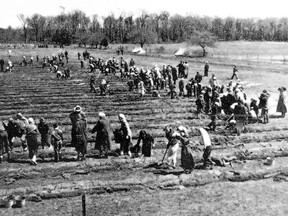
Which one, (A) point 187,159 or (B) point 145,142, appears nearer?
(A) point 187,159

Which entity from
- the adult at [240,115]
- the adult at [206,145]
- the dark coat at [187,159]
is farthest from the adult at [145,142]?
the adult at [240,115]

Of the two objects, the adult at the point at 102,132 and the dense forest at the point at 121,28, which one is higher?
the dense forest at the point at 121,28

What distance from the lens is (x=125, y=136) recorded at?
1366cm

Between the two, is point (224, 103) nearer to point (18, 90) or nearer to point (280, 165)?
point (280, 165)

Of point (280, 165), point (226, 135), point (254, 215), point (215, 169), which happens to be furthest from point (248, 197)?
point (226, 135)

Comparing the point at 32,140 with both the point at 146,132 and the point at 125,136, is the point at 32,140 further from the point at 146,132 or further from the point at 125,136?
the point at 146,132

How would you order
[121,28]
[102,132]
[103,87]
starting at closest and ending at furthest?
[102,132] → [103,87] → [121,28]

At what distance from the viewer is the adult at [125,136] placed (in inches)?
536

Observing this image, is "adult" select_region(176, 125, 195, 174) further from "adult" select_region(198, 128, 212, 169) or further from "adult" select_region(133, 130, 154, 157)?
"adult" select_region(133, 130, 154, 157)

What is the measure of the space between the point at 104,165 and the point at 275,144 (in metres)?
7.07

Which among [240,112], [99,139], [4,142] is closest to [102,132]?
[99,139]

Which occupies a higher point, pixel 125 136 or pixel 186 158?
pixel 125 136

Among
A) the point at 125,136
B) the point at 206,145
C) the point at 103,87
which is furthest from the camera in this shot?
the point at 103,87

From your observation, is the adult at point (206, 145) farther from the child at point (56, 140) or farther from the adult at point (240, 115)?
the child at point (56, 140)
